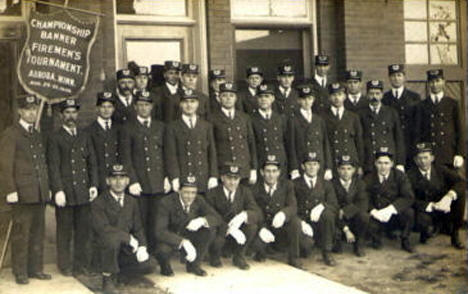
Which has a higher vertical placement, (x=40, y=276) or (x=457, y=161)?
(x=457, y=161)

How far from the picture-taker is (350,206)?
657 centimetres

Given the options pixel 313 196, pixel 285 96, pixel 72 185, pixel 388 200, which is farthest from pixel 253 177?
pixel 72 185

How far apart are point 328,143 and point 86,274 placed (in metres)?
2.99

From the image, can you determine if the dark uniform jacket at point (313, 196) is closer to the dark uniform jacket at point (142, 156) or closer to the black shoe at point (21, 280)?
the dark uniform jacket at point (142, 156)

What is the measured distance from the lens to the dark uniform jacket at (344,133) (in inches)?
275

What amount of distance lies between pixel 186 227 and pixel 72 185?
1.18 m

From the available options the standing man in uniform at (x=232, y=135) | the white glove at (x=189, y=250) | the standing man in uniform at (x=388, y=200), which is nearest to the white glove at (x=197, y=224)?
the white glove at (x=189, y=250)

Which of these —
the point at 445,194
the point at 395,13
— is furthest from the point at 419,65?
the point at 445,194

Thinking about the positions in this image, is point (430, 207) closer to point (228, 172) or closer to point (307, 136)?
point (307, 136)

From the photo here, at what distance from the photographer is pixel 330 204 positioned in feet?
21.5

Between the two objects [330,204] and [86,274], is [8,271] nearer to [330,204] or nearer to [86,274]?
[86,274]

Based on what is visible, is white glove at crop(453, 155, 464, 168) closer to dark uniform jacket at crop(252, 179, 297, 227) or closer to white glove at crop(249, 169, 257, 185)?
dark uniform jacket at crop(252, 179, 297, 227)

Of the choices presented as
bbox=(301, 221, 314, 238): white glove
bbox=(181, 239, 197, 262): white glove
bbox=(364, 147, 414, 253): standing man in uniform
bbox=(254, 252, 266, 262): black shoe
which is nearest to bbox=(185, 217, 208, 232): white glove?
bbox=(181, 239, 197, 262): white glove

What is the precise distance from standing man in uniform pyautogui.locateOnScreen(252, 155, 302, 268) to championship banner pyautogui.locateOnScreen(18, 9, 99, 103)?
217 cm
